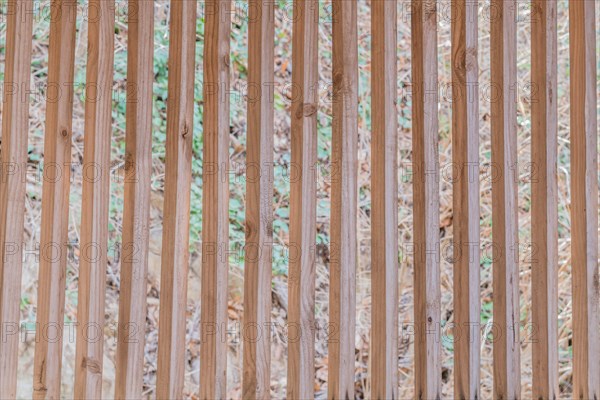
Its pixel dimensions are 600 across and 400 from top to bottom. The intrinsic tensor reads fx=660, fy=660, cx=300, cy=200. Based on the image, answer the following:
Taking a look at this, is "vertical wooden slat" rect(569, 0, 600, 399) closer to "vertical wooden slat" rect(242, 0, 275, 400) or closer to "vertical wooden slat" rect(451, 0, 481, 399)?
"vertical wooden slat" rect(451, 0, 481, 399)

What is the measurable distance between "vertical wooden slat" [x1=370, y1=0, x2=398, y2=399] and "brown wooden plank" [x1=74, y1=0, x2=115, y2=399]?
0.69 m

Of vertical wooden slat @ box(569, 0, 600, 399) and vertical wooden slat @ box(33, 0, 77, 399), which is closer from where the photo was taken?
vertical wooden slat @ box(33, 0, 77, 399)

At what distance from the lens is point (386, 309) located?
1.69 meters

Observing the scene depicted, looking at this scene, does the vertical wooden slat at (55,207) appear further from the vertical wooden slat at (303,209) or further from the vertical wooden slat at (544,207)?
the vertical wooden slat at (544,207)

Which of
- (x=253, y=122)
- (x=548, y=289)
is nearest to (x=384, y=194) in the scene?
(x=253, y=122)

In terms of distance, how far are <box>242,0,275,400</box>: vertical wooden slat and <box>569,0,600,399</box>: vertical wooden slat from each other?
32.0 inches

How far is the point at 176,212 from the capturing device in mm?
1677

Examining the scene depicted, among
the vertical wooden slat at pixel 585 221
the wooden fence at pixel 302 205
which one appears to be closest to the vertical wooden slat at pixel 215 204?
the wooden fence at pixel 302 205

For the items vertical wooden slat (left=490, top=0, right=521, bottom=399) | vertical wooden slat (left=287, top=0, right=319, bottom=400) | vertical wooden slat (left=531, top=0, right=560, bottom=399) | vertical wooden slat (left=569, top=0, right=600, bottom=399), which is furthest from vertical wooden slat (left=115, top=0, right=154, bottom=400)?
vertical wooden slat (left=569, top=0, right=600, bottom=399)

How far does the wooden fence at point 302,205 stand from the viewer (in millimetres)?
1657

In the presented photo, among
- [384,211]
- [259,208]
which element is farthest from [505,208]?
[259,208]

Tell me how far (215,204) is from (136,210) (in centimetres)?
20

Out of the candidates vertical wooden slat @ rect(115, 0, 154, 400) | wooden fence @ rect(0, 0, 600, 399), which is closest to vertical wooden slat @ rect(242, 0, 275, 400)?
wooden fence @ rect(0, 0, 600, 399)

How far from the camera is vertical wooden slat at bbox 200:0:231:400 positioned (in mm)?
1655
